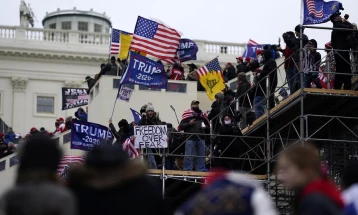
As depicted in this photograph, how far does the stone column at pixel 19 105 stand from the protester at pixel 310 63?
3777 cm

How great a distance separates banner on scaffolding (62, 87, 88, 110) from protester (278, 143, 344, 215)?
33.8 m

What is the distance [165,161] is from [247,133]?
7.02 feet

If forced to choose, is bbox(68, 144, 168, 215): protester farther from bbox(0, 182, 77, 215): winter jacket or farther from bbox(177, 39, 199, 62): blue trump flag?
bbox(177, 39, 199, 62): blue trump flag

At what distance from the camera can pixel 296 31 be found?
2323 centimetres

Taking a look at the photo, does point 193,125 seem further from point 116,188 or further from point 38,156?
point 38,156

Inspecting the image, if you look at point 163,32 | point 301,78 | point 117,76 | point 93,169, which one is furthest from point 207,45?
point 93,169

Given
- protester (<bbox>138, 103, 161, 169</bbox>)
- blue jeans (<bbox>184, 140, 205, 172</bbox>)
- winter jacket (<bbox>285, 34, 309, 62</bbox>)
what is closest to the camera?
winter jacket (<bbox>285, 34, 309, 62</bbox>)

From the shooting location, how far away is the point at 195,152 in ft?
81.8

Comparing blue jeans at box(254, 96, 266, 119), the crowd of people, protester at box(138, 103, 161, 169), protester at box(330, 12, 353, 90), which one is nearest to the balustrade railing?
blue jeans at box(254, 96, 266, 119)

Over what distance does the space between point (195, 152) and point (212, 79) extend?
9777 mm

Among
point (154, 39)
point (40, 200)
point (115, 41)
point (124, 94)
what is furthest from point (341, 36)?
point (115, 41)

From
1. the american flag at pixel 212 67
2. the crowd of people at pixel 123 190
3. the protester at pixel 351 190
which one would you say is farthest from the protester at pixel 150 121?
the crowd of people at pixel 123 190

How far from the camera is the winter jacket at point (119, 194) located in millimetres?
8242

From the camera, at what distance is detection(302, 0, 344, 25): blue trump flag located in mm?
23297
